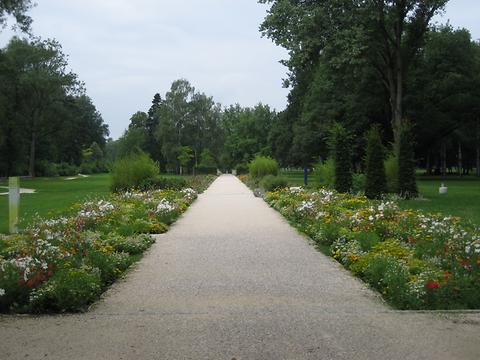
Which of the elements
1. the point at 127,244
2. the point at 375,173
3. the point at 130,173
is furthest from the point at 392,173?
the point at 127,244

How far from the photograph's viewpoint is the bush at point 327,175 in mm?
24734

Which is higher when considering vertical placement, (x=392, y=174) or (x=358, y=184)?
(x=392, y=174)

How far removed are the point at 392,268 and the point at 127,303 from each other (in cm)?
345

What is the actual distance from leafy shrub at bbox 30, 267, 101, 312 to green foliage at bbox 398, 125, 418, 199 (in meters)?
18.6

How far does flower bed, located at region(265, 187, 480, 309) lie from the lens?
20.0ft

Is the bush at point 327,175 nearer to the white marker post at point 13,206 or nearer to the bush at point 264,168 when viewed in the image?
the bush at point 264,168

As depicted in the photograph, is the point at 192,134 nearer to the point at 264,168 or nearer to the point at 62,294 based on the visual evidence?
the point at 264,168

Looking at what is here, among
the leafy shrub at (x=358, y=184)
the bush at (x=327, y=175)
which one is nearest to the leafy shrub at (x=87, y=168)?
the bush at (x=327, y=175)

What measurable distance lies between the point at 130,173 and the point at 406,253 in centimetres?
1973

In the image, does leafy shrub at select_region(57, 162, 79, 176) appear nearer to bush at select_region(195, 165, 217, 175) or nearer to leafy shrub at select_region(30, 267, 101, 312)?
bush at select_region(195, 165, 217, 175)

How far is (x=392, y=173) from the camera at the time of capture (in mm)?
24047

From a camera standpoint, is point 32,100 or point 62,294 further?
point 32,100

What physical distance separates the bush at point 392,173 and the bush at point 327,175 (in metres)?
2.49

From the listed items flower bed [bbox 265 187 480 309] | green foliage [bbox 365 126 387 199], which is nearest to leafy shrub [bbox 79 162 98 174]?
green foliage [bbox 365 126 387 199]
